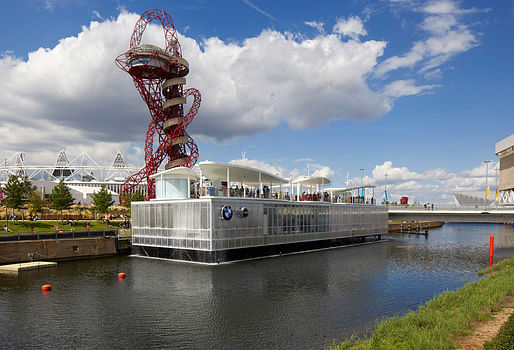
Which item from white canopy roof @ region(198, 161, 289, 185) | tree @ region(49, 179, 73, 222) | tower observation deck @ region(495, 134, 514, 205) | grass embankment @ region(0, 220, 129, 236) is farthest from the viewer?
tower observation deck @ region(495, 134, 514, 205)

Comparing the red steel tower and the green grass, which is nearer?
the green grass

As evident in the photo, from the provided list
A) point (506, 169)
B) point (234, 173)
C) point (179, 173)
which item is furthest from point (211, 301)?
point (506, 169)

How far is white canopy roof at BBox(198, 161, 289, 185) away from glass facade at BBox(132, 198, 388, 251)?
12.4 feet

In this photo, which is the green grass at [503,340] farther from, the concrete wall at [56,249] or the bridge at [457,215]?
the bridge at [457,215]

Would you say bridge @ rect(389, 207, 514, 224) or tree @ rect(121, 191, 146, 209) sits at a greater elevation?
tree @ rect(121, 191, 146, 209)

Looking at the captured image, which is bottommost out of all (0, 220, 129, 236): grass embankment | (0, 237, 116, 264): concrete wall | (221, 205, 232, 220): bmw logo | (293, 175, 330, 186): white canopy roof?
(0, 237, 116, 264): concrete wall

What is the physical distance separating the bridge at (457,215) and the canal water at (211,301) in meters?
30.3

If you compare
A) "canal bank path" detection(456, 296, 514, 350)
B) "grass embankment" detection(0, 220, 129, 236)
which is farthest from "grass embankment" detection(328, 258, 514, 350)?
"grass embankment" detection(0, 220, 129, 236)

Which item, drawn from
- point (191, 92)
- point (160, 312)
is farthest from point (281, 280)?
point (191, 92)

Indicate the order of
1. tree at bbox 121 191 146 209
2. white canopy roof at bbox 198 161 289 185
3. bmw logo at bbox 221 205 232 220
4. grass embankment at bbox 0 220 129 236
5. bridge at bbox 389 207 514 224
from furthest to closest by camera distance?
tree at bbox 121 191 146 209 → bridge at bbox 389 207 514 224 → grass embankment at bbox 0 220 129 236 → white canopy roof at bbox 198 161 289 185 → bmw logo at bbox 221 205 232 220

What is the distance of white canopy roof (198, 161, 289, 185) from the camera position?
46.1 meters

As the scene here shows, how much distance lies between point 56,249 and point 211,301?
2793 centimetres

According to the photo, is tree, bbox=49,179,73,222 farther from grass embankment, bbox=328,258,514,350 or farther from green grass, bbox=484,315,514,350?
green grass, bbox=484,315,514,350

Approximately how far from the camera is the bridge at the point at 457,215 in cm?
6894
